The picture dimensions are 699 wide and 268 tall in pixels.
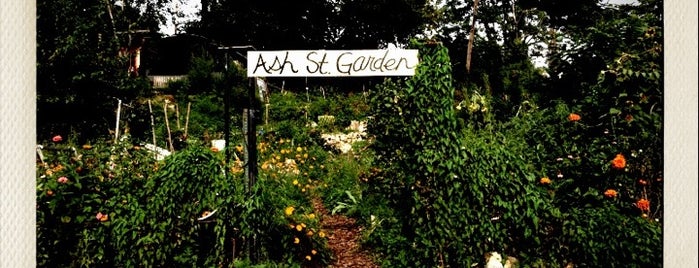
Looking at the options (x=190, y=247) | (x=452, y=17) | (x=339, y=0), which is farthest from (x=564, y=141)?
(x=452, y=17)

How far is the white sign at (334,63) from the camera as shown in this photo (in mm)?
2705

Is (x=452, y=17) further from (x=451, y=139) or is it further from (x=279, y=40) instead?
(x=451, y=139)

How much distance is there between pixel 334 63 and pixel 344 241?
1.71m

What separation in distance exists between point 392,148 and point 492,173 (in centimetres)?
94

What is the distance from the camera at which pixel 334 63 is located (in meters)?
2.75

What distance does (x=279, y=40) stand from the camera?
56.7ft

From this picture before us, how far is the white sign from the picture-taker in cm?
271

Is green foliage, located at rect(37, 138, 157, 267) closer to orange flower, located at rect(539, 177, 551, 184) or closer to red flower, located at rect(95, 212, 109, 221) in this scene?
red flower, located at rect(95, 212, 109, 221)

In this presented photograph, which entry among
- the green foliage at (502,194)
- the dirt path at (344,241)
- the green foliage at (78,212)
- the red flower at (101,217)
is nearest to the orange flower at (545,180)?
the green foliage at (502,194)

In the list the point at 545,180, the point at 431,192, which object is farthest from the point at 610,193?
the point at 431,192

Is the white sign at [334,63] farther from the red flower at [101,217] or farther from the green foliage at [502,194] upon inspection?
the red flower at [101,217]

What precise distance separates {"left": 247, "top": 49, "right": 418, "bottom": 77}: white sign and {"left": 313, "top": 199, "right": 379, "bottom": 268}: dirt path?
4.65 feet

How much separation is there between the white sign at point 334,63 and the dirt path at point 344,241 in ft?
4.65

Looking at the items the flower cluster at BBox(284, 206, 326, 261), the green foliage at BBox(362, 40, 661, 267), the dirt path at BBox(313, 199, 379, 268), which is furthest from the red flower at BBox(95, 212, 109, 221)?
the green foliage at BBox(362, 40, 661, 267)
